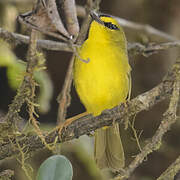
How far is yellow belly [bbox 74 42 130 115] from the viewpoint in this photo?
1.68m

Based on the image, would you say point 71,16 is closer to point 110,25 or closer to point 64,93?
point 64,93

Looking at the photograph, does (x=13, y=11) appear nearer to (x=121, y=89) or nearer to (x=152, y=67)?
(x=121, y=89)

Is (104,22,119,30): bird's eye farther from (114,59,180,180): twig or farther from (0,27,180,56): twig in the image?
(114,59,180,180): twig

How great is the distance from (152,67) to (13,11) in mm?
1049

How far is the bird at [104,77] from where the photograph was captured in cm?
169

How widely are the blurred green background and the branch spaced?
25.7 inches

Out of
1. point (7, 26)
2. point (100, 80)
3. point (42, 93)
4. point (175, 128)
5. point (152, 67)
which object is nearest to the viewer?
point (100, 80)

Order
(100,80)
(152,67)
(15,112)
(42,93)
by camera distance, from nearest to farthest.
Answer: (15,112)
(100,80)
(42,93)
(152,67)

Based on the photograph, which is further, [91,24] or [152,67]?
[152,67]

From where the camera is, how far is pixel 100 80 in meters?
1.68

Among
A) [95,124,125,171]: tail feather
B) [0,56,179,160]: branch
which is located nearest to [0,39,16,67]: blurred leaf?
[0,56,179,160]: branch

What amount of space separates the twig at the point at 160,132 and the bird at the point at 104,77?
1.32ft

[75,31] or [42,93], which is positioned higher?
[75,31]

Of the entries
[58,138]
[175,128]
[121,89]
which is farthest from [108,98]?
[175,128]
